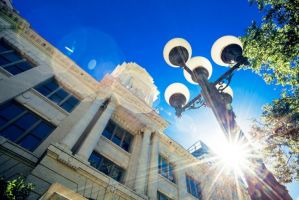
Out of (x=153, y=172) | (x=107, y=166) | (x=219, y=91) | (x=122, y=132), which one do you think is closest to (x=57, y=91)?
(x=122, y=132)

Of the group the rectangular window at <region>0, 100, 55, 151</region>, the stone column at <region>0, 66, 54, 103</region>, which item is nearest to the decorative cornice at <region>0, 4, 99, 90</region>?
the stone column at <region>0, 66, 54, 103</region>

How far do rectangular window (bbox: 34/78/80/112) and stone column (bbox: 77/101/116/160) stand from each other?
214 cm

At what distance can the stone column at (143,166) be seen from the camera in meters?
11.6

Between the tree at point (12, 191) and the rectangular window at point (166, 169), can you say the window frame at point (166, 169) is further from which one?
the tree at point (12, 191)

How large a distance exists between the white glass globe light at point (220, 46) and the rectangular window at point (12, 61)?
11.9m

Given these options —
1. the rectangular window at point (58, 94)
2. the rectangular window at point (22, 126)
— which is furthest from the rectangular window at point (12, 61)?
the rectangular window at point (22, 126)

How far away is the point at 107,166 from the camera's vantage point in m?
12.5

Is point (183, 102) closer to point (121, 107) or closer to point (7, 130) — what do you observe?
point (7, 130)

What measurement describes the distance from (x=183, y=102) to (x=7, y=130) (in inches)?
330

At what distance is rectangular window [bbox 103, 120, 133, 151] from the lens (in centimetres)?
1483

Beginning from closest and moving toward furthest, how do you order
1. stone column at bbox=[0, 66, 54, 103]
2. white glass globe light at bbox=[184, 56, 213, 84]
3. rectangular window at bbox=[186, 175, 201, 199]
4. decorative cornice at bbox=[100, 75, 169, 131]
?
white glass globe light at bbox=[184, 56, 213, 84] → stone column at bbox=[0, 66, 54, 103] → decorative cornice at bbox=[100, 75, 169, 131] → rectangular window at bbox=[186, 175, 201, 199]

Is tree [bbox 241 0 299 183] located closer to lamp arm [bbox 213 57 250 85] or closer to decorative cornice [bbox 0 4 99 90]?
lamp arm [bbox 213 57 250 85]

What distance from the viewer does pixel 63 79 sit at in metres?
14.6

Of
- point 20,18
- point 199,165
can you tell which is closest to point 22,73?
point 20,18
